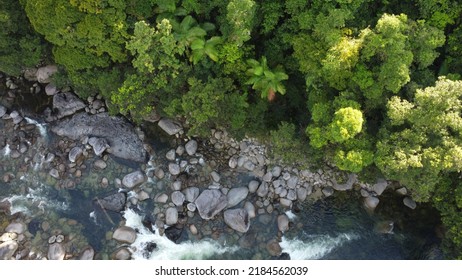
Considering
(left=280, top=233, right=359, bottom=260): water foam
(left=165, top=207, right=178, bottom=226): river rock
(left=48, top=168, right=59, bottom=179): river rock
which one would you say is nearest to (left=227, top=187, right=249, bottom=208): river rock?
(left=165, top=207, right=178, bottom=226): river rock

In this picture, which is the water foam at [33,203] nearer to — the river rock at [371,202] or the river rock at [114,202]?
the river rock at [114,202]

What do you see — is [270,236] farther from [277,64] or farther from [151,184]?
[277,64]

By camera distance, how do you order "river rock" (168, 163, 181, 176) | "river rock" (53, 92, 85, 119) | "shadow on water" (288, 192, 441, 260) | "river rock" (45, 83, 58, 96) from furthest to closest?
"river rock" (45, 83, 58, 96) → "river rock" (53, 92, 85, 119) → "river rock" (168, 163, 181, 176) → "shadow on water" (288, 192, 441, 260)

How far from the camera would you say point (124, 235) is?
694 inches

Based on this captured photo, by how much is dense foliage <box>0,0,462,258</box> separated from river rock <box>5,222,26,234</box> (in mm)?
6887

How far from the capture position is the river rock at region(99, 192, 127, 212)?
1823cm

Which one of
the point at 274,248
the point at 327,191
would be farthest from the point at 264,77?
the point at 274,248

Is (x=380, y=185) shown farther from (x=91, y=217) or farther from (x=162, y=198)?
(x=91, y=217)

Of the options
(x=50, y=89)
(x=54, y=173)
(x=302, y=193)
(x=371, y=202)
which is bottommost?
(x=54, y=173)

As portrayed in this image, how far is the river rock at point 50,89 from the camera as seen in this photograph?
20.3 meters

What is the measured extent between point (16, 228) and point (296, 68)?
1403cm

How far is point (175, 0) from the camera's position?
592 inches

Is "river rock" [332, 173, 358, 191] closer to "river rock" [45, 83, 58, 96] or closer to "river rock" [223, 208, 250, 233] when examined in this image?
"river rock" [223, 208, 250, 233]

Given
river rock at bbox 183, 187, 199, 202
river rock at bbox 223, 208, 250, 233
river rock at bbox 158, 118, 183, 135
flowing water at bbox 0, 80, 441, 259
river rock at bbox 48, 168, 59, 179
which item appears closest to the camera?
flowing water at bbox 0, 80, 441, 259
